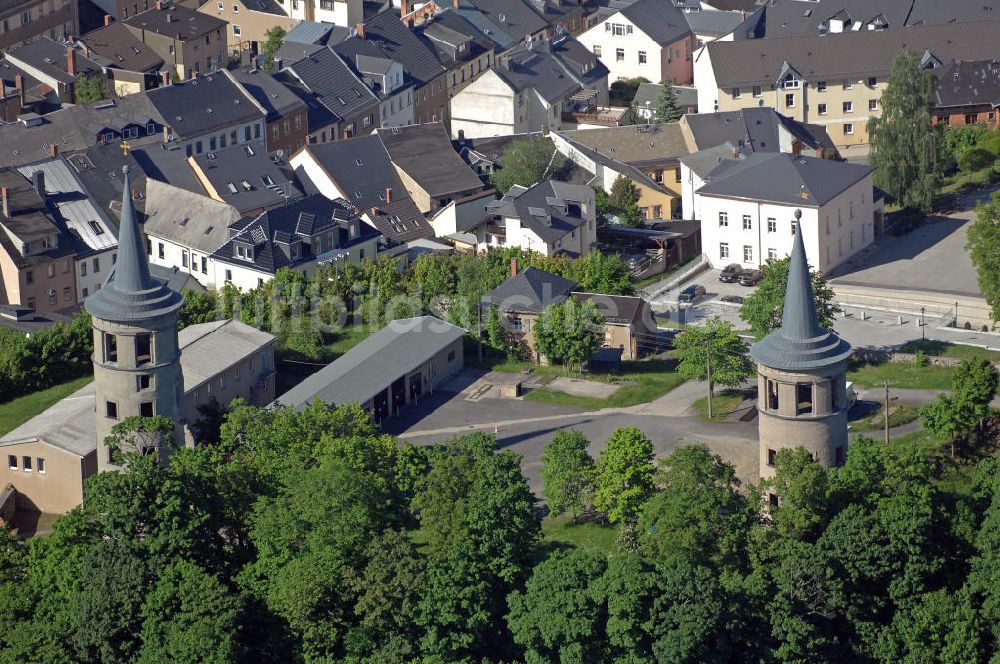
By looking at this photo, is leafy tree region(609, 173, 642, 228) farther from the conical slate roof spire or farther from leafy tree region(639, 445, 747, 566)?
leafy tree region(639, 445, 747, 566)

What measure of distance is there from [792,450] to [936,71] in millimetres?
81472

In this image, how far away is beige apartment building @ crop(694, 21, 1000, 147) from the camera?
18212 centimetres

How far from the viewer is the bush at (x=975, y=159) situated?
172m

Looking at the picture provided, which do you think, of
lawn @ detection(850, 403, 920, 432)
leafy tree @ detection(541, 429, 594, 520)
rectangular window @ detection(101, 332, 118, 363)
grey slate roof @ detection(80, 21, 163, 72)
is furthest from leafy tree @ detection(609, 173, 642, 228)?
rectangular window @ detection(101, 332, 118, 363)

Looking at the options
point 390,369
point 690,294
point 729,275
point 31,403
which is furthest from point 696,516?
point 729,275

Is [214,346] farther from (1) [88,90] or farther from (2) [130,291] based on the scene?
Result: (1) [88,90]

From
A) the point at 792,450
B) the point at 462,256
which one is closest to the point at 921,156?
the point at 462,256

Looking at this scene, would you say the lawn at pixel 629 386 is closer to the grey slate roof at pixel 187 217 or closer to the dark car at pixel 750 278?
the dark car at pixel 750 278

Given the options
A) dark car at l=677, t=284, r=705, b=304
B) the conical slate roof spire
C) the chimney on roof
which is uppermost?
the conical slate roof spire

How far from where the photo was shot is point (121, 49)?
190625mm

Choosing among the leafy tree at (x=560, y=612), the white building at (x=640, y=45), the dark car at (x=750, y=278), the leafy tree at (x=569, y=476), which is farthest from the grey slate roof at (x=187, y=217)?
the leafy tree at (x=560, y=612)

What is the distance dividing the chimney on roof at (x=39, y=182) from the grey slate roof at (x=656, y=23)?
56916 millimetres

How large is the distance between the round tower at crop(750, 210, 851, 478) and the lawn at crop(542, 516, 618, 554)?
8.48 meters

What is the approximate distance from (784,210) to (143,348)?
52.3 metres
